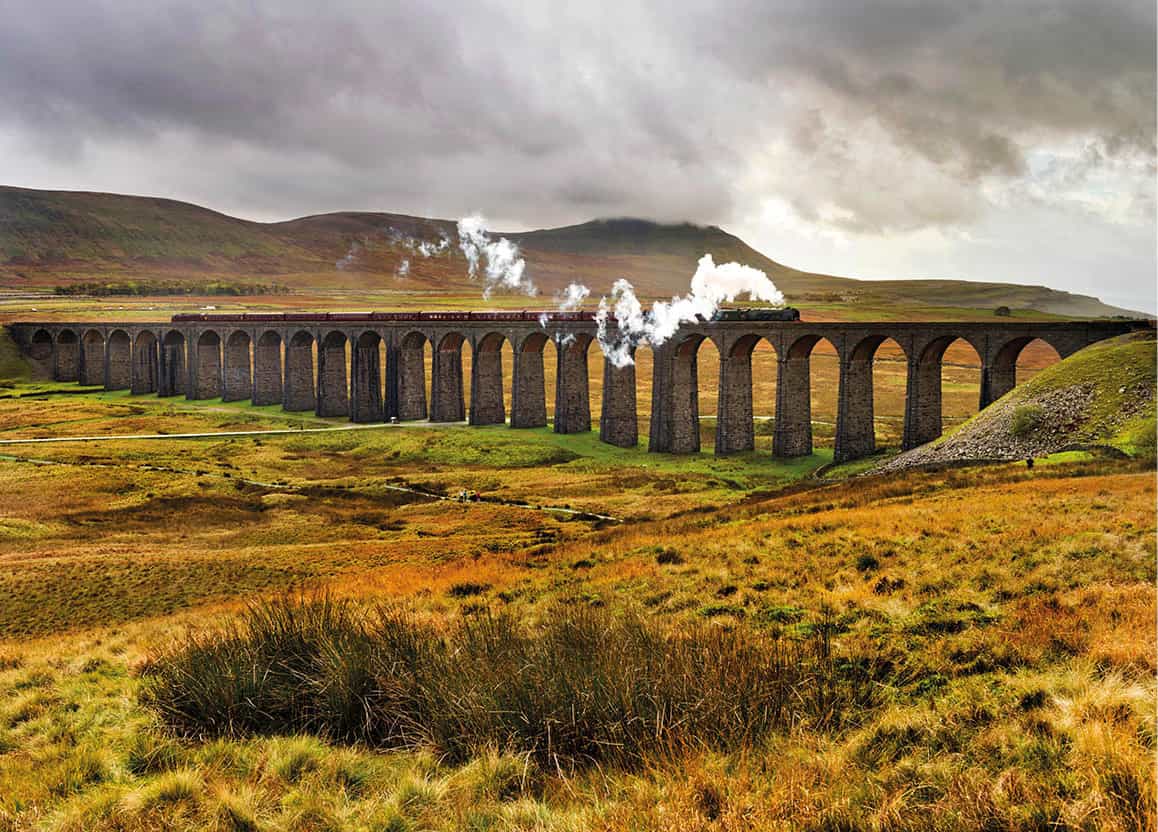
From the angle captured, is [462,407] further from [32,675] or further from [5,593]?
[32,675]

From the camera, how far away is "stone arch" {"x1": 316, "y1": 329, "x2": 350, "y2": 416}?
83312 mm

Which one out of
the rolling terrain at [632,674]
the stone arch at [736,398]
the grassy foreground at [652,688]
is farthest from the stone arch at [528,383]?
the grassy foreground at [652,688]

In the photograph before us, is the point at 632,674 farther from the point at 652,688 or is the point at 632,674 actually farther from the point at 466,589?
the point at 466,589

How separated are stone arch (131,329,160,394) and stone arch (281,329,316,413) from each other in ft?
87.7

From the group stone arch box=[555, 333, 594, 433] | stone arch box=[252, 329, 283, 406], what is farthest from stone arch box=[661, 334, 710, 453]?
stone arch box=[252, 329, 283, 406]

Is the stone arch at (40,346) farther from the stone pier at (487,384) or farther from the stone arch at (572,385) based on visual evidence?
the stone arch at (572,385)

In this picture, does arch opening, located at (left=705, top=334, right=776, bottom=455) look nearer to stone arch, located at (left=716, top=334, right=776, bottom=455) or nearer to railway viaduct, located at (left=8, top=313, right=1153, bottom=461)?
stone arch, located at (left=716, top=334, right=776, bottom=455)

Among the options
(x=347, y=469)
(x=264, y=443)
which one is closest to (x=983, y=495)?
(x=347, y=469)

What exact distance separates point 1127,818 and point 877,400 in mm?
88083

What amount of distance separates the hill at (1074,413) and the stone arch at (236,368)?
7735 centimetres

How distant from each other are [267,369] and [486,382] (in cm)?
3256

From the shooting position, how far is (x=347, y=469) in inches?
2311

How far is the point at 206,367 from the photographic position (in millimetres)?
97688

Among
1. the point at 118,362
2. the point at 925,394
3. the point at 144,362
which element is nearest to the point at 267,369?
the point at 144,362
